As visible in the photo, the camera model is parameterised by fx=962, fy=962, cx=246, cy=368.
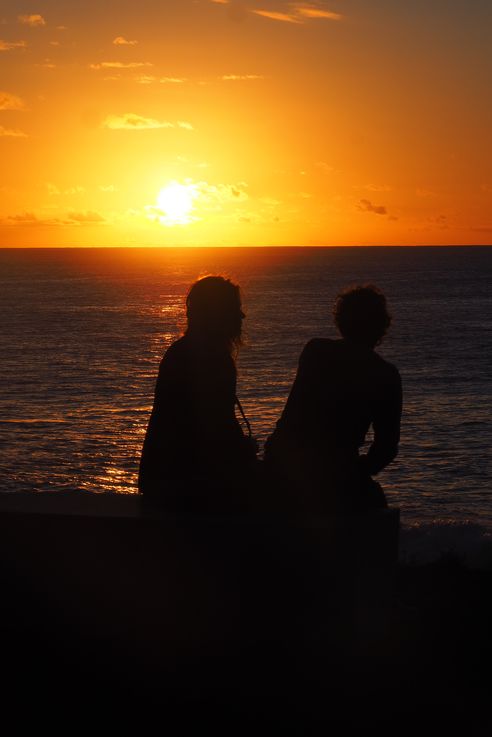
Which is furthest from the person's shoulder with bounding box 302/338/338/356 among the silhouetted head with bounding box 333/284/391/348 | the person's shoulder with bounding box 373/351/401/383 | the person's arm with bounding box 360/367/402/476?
the person's arm with bounding box 360/367/402/476

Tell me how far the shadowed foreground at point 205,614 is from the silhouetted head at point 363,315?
3.31ft

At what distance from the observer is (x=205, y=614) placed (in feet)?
17.5

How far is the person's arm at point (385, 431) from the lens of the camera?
5.27 meters

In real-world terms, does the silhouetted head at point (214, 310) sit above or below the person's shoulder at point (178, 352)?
above

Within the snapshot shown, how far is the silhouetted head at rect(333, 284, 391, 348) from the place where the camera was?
5352 millimetres

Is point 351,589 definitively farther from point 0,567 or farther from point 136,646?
point 0,567

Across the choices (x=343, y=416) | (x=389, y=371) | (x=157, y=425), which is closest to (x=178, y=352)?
(x=157, y=425)

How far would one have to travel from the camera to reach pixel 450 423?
34375 millimetres

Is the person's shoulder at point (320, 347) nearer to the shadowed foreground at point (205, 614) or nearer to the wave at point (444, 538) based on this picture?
the shadowed foreground at point (205, 614)

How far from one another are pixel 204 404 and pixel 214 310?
52 centimetres

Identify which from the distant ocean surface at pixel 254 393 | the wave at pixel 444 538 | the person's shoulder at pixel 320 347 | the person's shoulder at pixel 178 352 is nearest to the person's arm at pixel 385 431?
the person's shoulder at pixel 320 347

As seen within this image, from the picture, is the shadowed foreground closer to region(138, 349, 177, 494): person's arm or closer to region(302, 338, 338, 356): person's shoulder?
region(138, 349, 177, 494): person's arm

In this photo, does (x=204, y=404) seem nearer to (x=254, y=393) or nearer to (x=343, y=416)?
(x=343, y=416)

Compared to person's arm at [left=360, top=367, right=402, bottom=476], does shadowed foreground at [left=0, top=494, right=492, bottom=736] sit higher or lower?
lower
